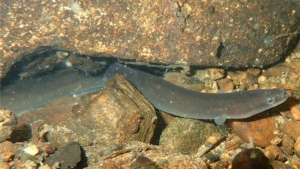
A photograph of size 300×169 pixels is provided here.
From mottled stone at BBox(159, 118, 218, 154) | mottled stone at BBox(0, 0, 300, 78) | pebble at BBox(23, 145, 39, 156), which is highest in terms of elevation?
mottled stone at BBox(0, 0, 300, 78)

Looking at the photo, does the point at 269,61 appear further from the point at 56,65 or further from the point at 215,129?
the point at 56,65

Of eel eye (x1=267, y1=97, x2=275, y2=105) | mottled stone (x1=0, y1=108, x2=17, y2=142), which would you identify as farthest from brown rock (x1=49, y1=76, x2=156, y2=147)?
eel eye (x1=267, y1=97, x2=275, y2=105)

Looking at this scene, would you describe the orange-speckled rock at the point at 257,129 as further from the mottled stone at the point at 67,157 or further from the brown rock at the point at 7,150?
the brown rock at the point at 7,150

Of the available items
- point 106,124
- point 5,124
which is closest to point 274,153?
point 106,124

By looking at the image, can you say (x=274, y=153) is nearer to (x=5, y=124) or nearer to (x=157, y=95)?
(x=157, y=95)

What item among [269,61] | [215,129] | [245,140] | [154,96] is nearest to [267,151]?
[245,140]

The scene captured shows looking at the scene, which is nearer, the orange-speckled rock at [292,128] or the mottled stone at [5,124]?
the mottled stone at [5,124]

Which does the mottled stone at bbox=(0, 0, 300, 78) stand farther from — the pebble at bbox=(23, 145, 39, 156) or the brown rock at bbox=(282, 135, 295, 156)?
the pebble at bbox=(23, 145, 39, 156)

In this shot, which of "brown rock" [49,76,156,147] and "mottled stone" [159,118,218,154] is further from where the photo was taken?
"mottled stone" [159,118,218,154]

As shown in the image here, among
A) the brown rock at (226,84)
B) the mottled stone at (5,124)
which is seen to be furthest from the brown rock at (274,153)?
the mottled stone at (5,124)
